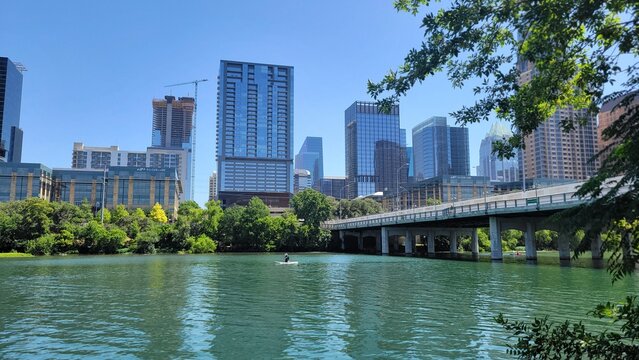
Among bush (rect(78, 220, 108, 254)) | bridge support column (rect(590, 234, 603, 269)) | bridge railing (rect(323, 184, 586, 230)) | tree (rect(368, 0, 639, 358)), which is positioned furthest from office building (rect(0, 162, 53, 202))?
tree (rect(368, 0, 639, 358))

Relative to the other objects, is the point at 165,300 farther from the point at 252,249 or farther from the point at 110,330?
the point at 252,249

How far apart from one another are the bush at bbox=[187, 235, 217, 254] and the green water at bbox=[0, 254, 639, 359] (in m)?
71.5

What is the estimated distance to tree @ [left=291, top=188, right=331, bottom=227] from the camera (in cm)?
12619

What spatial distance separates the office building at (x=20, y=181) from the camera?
160m

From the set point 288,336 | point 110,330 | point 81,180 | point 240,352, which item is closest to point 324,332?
point 288,336

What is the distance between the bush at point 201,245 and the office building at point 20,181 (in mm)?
84993

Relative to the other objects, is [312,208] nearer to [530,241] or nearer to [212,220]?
[212,220]

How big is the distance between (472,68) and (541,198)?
5087cm

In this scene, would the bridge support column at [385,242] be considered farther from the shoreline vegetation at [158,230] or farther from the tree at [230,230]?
the tree at [230,230]

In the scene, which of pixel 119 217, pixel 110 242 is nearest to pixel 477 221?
pixel 110 242

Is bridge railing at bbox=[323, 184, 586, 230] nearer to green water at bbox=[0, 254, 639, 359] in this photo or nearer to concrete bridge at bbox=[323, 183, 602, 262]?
concrete bridge at bbox=[323, 183, 602, 262]

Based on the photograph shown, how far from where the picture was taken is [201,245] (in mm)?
109000

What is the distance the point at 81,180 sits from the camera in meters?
181

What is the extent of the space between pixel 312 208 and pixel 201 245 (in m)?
33.0
